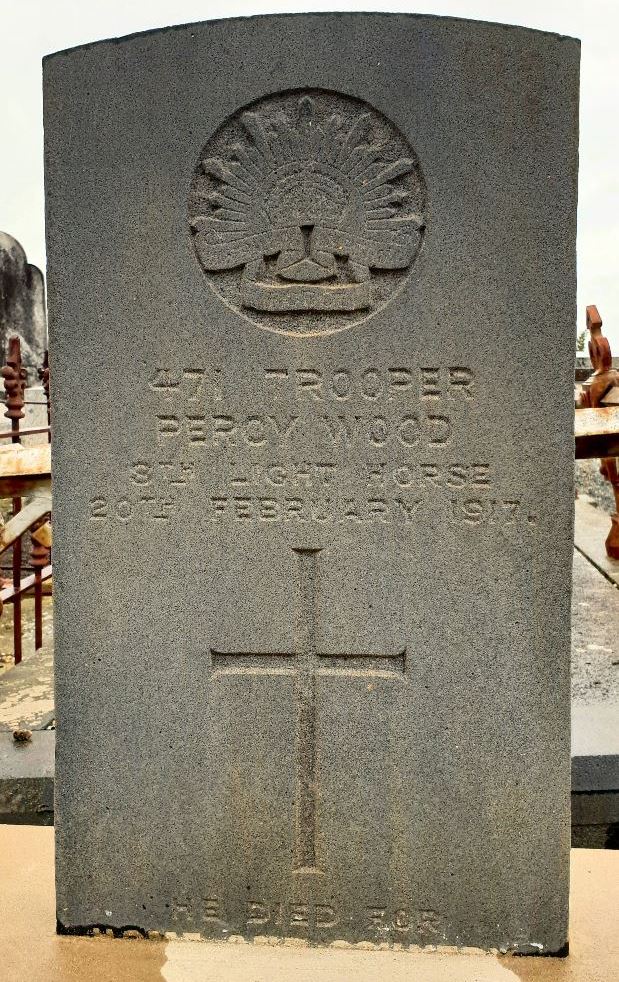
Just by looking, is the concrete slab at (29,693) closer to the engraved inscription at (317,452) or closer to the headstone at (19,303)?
the engraved inscription at (317,452)

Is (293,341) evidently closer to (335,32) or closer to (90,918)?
(335,32)

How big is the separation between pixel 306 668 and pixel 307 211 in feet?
3.48

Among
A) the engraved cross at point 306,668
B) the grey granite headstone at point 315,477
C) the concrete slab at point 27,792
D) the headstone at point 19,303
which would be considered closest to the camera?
the grey granite headstone at point 315,477

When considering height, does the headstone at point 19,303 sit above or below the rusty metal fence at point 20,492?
above

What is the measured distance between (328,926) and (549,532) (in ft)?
3.53

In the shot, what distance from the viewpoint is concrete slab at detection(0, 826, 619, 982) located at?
2045mm

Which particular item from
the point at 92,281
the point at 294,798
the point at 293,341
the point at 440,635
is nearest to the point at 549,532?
the point at 440,635

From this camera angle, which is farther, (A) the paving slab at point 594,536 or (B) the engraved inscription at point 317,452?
(A) the paving slab at point 594,536

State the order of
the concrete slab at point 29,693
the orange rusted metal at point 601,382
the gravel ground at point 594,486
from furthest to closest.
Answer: the gravel ground at point 594,486 → the orange rusted metal at point 601,382 → the concrete slab at point 29,693

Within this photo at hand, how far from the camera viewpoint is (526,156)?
2.00 meters

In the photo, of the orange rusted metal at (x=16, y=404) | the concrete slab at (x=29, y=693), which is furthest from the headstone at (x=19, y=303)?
the concrete slab at (x=29, y=693)

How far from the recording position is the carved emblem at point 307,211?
2.02 metres

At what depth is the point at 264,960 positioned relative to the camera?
2.11 meters

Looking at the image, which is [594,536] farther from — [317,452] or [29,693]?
[317,452]
